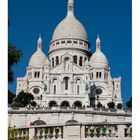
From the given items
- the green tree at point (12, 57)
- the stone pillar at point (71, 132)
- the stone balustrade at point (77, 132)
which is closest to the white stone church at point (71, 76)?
the green tree at point (12, 57)

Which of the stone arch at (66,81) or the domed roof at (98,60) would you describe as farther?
the domed roof at (98,60)

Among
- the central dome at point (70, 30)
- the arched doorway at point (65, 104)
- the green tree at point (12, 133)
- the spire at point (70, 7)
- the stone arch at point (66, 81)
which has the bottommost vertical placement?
the green tree at point (12, 133)

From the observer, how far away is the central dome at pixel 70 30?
79375 mm

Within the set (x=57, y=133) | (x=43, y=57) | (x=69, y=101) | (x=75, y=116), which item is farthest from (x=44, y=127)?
(x=43, y=57)

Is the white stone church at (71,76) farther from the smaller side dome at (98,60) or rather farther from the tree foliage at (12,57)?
the tree foliage at (12,57)

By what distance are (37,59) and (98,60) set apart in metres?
12.0

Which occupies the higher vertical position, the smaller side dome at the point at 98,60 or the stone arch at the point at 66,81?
the smaller side dome at the point at 98,60

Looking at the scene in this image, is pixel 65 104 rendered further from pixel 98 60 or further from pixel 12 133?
pixel 12 133

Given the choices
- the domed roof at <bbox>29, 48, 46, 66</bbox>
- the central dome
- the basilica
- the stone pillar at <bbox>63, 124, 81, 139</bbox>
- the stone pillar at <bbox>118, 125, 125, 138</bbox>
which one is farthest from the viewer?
the central dome

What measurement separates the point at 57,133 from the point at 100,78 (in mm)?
64939

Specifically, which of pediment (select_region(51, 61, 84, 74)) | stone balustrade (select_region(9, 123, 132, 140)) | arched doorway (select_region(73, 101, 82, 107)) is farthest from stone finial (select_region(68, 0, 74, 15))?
stone balustrade (select_region(9, 123, 132, 140))

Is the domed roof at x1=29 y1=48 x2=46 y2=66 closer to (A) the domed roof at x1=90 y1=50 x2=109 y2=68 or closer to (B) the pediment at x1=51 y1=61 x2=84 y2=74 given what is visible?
(B) the pediment at x1=51 y1=61 x2=84 y2=74

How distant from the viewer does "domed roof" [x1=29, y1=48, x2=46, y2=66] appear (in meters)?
76.5

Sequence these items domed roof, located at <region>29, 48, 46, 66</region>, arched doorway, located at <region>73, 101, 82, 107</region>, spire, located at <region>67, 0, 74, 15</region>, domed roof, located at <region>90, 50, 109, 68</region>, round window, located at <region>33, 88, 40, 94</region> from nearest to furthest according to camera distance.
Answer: arched doorway, located at <region>73, 101, 82, 107</region> → round window, located at <region>33, 88, 40, 94</region> → domed roof, located at <region>90, 50, 109, 68</region> → domed roof, located at <region>29, 48, 46, 66</region> → spire, located at <region>67, 0, 74, 15</region>
